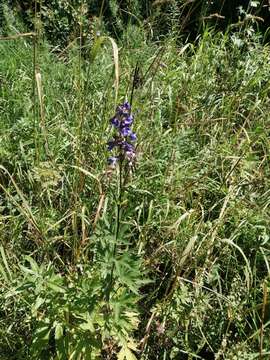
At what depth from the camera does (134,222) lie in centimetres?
250

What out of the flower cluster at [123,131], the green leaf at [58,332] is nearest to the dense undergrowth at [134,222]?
the green leaf at [58,332]

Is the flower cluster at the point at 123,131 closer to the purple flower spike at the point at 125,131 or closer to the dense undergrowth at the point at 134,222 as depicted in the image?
the purple flower spike at the point at 125,131

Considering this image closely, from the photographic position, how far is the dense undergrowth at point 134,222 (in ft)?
6.55

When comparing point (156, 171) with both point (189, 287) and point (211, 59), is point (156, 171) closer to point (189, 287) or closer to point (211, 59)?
point (189, 287)

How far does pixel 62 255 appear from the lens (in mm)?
2592

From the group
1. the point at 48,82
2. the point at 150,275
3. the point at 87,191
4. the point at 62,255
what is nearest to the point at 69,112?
the point at 48,82

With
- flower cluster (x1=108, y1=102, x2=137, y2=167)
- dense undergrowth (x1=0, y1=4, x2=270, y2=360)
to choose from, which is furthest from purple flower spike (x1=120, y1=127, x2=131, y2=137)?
dense undergrowth (x1=0, y1=4, x2=270, y2=360)

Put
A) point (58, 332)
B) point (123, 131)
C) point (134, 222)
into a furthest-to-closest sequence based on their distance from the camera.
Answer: point (134, 222), point (58, 332), point (123, 131)

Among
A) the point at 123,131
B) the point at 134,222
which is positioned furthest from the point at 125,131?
the point at 134,222

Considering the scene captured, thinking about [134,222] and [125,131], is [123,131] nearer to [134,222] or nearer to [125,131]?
[125,131]

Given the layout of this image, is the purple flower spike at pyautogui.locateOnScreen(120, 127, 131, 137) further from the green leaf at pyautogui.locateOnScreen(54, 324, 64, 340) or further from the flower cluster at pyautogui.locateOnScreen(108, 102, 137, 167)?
the green leaf at pyautogui.locateOnScreen(54, 324, 64, 340)

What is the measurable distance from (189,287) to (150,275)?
21 centimetres

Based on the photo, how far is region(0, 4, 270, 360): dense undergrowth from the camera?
200 cm

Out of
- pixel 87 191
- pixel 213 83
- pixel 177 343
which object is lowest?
pixel 177 343
